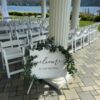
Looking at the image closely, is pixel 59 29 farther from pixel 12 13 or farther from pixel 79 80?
pixel 12 13

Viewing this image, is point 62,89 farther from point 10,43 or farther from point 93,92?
point 10,43

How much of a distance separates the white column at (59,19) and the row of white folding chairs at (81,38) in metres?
2.28

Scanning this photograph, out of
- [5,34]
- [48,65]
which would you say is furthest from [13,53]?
[5,34]

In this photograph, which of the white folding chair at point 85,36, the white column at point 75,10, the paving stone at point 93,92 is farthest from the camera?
the white column at point 75,10

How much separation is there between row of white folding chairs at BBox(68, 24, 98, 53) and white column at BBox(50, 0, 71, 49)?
89.7 inches

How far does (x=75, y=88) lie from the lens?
3.53 meters

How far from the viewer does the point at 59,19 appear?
3.37 metres

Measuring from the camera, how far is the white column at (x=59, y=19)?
330cm

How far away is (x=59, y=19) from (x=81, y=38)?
3.23 m

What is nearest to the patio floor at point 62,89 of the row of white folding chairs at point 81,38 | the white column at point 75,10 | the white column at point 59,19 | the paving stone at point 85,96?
the paving stone at point 85,96

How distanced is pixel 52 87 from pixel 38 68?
20.0 inches

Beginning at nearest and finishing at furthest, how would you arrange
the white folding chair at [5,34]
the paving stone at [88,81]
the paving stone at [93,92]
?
the paving stone at [93,92]
the paving stone at [88,81]
the white folding chair at [5,34]

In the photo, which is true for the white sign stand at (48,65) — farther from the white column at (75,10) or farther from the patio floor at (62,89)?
the white column at (75,10)

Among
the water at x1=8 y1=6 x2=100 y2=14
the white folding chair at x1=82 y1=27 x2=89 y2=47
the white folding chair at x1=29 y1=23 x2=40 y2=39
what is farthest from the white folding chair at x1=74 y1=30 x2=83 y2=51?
the water at x1=8 y1=6 x2=100 y2=14
